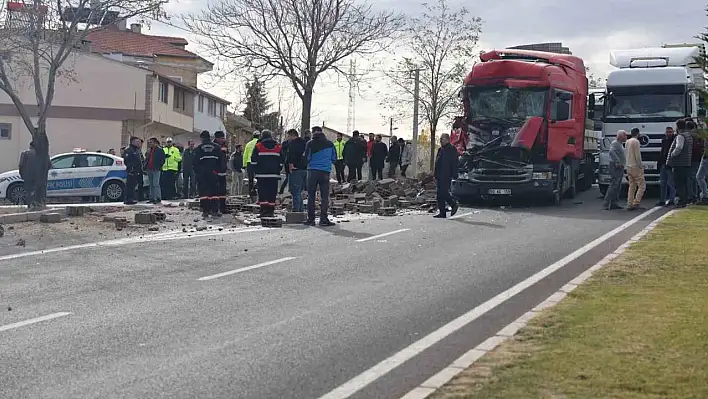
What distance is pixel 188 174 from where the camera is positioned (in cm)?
2884

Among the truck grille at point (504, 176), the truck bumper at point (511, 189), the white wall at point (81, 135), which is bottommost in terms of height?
the truck bumper at point (511, 189)

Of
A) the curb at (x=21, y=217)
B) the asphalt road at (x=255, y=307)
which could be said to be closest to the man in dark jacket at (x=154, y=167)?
the curb at (x=21, y=217)

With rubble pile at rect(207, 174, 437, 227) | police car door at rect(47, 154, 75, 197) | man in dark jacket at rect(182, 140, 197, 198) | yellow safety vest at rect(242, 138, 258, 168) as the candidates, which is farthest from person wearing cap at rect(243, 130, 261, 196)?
police car door at rect(47, 154, 75, 197)

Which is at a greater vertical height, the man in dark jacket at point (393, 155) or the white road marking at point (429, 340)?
the man in dark jacket at point (393, 155)

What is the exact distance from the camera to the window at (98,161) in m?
28.5

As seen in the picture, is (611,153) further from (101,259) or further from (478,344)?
(478,344)

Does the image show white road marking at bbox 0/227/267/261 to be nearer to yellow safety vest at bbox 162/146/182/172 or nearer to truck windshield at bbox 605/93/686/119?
yellow safety vest at bbox 162/146/182/172

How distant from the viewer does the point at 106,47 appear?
62688mm

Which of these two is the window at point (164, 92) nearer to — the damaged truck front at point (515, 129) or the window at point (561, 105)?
the damaged truck front at point (515, 129)

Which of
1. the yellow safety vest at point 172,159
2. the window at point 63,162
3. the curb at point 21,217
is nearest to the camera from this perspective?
the curb at point 21,217

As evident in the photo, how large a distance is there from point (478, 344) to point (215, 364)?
2.15 metres

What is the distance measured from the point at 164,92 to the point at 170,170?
2855 cm

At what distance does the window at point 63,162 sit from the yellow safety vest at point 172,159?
3.01m

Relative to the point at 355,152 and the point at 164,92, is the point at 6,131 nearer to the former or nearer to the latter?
the point at 164,92
